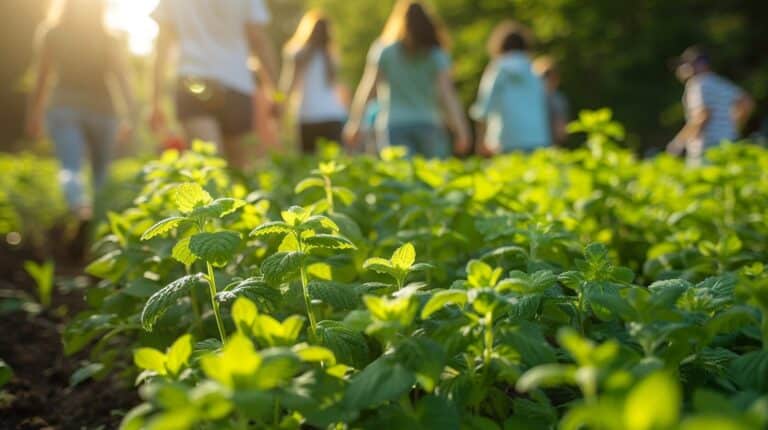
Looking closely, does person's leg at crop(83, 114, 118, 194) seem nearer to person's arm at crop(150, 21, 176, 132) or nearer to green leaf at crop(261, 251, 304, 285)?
person's arm at crop(150, 21, 176, 132)

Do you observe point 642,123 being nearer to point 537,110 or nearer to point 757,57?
point 757,57

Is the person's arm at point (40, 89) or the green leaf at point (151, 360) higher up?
the person's arm at point (40, 89)

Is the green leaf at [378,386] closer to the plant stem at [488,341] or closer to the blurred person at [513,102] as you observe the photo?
the plant stem at [488,341]

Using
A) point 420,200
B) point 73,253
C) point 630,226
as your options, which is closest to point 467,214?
point 420,200

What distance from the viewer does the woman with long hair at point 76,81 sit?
6.01 meters

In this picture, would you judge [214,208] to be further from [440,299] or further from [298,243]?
[440,299]

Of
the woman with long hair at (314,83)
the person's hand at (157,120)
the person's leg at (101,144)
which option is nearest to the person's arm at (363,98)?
the woman with long hair at (314,83)

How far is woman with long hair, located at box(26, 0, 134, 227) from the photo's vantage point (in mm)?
6012

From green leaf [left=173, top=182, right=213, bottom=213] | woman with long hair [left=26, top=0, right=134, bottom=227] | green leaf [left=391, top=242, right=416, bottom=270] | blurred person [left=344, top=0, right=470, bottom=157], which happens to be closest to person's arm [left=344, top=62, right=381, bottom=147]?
blurred person [left=344, top=0, right=470, bottom=157]

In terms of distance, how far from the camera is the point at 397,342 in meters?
1.54

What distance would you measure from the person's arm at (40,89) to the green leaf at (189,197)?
189 inches

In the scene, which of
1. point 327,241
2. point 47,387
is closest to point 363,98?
point 47,387

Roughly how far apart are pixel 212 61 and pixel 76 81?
4.73 feet

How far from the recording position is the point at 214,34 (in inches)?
215
